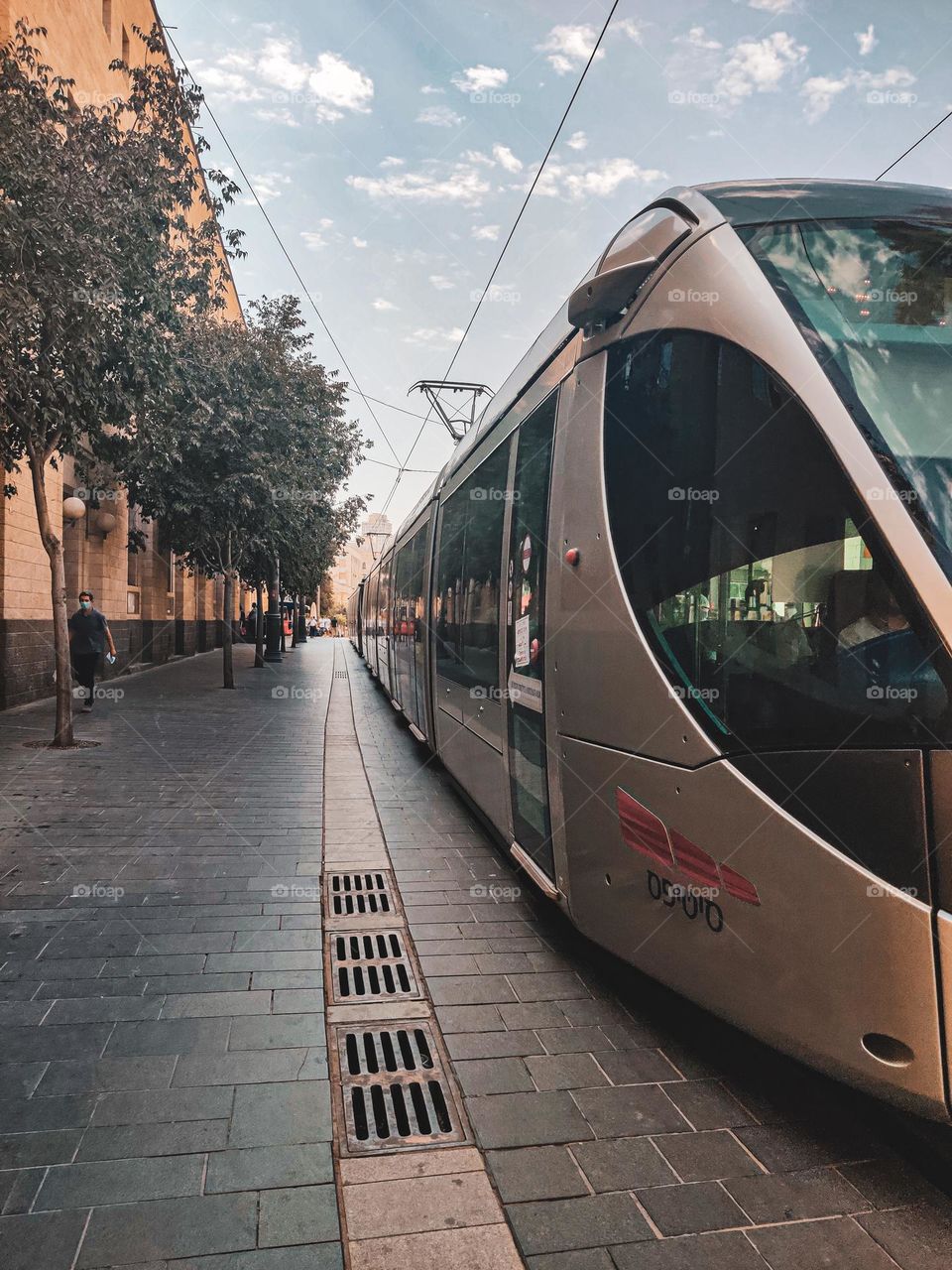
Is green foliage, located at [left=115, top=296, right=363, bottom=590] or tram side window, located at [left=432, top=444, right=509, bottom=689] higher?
green foliage, located at [left=115, top=296, right=363, bottom=590]

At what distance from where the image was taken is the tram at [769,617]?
2242mm

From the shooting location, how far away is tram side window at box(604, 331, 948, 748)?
233 centimetres

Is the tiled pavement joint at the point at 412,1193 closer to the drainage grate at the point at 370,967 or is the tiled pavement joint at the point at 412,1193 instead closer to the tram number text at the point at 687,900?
the drainage grate at the point at 370,967

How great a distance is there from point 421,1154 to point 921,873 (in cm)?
159

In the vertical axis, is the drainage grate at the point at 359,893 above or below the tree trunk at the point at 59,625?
below

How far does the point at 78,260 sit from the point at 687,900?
327 inches

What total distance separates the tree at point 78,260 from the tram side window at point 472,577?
13.7 feet
